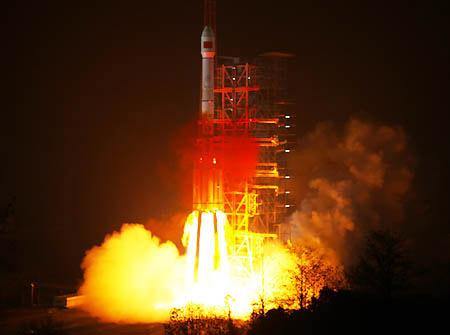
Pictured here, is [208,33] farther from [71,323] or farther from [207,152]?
[71,323]

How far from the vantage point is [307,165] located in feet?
145

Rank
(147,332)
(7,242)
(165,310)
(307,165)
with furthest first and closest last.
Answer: (7,242) → (307,165) → (165,310) → (147,332)

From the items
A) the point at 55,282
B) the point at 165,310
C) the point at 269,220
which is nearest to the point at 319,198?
the point at 269,220

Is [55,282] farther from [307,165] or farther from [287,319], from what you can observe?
[287,319]

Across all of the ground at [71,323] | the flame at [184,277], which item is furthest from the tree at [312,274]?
the ground at [71,323]

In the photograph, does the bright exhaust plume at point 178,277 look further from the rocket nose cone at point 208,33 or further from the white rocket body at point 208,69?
the rocket nose cone at point 208,33

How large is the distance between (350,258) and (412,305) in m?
12.2

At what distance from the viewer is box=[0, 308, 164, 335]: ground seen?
34906 mm

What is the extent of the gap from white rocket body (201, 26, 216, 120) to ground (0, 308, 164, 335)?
9856 millimetres

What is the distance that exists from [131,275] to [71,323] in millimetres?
4612

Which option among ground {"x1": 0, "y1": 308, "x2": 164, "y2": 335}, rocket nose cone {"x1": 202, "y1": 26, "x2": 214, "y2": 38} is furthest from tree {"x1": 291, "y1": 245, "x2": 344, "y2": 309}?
rocket nose cone {"x1": 202, "y1": 26, "x2": 214, "y2": 38}

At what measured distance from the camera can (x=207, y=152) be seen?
38.3m

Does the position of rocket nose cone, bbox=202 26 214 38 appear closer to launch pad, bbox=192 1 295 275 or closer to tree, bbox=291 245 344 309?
launch pad, bbox=192 1 295 275

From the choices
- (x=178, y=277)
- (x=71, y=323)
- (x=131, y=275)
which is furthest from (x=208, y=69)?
(x=71, y=323)
